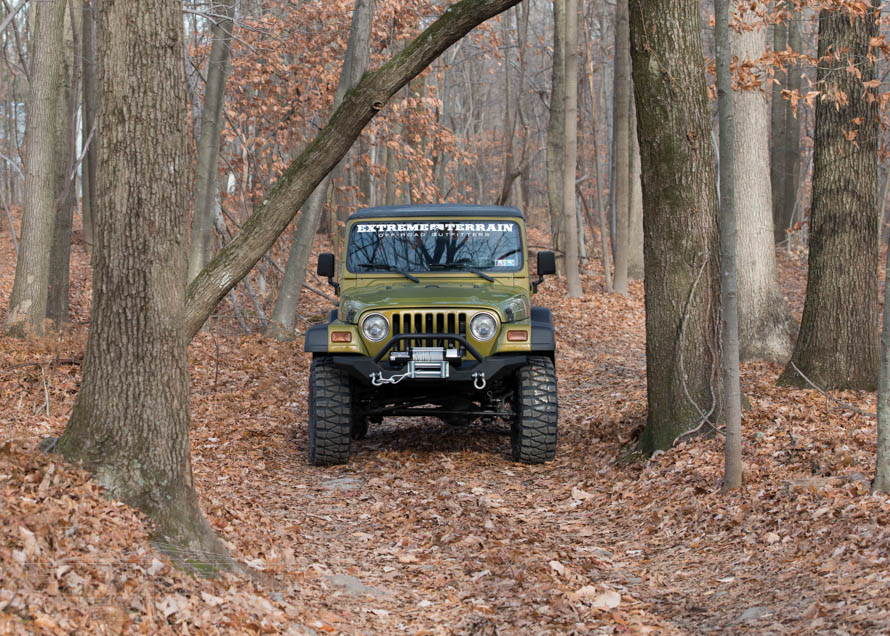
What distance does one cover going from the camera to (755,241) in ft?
39.3

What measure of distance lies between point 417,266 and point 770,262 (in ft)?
18.4

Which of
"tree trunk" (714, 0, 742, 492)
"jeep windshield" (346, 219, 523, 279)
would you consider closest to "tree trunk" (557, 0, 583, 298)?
"jeep windshield" (346, 219, 523, 279)

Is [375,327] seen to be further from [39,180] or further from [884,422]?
[39,180]

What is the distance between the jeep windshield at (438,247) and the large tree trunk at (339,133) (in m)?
3.04

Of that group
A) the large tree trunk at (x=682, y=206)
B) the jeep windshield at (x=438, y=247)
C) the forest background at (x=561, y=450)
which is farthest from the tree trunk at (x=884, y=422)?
the jeep windshield at (x=438, y=247)

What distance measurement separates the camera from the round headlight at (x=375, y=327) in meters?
7.62

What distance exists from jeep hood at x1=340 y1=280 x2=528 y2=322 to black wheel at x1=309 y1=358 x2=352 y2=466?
0.52 meters

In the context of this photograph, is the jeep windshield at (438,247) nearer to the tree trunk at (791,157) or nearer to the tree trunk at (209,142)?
the tree trunk at (209,142)

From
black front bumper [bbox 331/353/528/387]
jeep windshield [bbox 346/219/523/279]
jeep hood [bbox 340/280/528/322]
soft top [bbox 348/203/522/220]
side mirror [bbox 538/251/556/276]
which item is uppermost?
soft top [bbox 348/203/522/220]

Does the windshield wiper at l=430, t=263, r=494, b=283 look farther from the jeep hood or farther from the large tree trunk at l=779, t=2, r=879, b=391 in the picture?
the large tree trunk at l=779, t=2, r=879, b=391

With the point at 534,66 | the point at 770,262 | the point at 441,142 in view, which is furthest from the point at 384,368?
the point at 534,66

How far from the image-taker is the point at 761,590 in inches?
179

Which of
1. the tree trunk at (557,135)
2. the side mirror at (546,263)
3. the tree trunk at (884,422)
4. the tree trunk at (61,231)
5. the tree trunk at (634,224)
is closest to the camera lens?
the tree trunk at (884,422)

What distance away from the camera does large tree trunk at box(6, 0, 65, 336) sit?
12375mm
